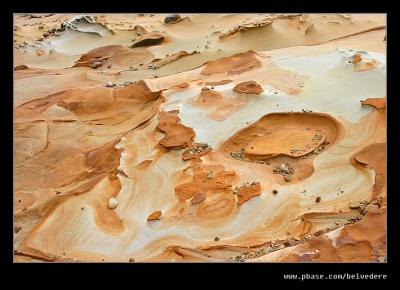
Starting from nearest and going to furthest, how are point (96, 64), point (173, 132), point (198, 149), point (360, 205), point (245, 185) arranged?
point (360, 205) → point (245, 185) → point (198, 149) → point (173, 132) → point (96, 64)

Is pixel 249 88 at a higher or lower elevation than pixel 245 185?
higher

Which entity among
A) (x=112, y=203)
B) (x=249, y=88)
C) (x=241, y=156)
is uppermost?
(x=249, y=88)

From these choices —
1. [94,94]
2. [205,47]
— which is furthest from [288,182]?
[205,47]

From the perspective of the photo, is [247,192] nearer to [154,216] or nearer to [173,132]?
[154,216]

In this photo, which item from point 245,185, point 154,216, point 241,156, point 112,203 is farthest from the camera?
point 241,156

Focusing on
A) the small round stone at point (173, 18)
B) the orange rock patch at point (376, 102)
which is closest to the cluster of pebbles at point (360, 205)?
the orange rock patch at point (376, 102)

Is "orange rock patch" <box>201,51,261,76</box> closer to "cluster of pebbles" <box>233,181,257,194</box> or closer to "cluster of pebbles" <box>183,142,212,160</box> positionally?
"cluster of pebbles" <box>183,142,212,160</box>

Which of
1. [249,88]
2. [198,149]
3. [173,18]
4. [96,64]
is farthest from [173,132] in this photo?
[173,18]

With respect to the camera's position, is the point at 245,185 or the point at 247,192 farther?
the point at 245,185

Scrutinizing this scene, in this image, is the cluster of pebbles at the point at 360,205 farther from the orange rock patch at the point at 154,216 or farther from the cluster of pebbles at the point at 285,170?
the orange rock patch at the point at 154,216

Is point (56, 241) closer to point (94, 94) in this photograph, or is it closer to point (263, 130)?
point (263, 130)
